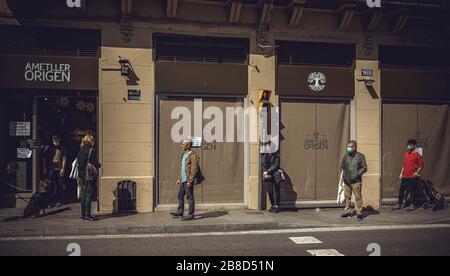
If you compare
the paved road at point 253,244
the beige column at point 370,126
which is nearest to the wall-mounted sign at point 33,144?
the paved road at point 253,244

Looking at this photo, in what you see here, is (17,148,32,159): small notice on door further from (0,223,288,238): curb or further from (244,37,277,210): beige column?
(244,37,277,210): beige column

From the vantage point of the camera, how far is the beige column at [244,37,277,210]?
1134cm

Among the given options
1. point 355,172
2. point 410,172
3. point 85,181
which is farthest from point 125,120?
point 410,172

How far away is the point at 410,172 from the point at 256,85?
16.4 feet

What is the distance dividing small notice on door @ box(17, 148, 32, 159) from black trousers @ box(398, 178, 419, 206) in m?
10.6

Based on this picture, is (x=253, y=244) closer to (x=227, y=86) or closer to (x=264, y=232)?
(x=264, y=232)

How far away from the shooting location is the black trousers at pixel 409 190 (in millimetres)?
11242

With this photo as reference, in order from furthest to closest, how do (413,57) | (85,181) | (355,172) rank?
(413,57), (355,172), (85,181)

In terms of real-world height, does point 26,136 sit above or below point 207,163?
above

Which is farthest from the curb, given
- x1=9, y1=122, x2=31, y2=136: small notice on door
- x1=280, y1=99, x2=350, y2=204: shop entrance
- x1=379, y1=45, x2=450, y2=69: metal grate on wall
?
x1=379, y1=45, x2=450, y2=69: metal grate on wall

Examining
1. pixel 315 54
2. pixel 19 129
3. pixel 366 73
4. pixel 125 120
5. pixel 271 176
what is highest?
pixel 315 54

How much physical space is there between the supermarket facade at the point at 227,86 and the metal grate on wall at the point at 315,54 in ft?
0.11

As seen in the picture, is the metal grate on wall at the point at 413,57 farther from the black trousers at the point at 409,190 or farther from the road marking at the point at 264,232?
the road marking at the point at 264,232

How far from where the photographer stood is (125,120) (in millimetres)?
10828
